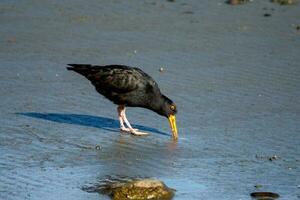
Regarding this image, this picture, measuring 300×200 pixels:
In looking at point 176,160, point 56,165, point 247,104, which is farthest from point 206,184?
point 247,104

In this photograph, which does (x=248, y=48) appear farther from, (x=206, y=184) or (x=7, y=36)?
(x=206, y=184)

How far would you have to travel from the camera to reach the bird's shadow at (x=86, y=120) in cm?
1180

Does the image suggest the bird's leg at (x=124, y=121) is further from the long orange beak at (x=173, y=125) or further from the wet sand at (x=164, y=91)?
the long orange beak at (x=173, y=125)

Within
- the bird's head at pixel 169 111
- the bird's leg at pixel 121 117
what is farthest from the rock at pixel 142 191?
the bird's leg at pixel 121 117

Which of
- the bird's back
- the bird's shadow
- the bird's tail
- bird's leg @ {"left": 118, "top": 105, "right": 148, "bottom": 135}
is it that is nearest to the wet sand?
the bird's shadow

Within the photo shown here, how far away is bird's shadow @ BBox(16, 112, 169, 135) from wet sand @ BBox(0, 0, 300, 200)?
3 centimetres

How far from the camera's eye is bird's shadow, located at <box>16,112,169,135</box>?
1180 cm

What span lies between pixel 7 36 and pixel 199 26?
360 cm

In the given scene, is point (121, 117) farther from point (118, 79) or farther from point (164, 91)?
point (164, 91)

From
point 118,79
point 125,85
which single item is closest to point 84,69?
point 118,79

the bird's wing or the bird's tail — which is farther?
the bird's tail

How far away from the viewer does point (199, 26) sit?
17547 millimetres

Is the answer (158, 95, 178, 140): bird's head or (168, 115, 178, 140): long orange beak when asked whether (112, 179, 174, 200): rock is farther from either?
(158, 95, 178, 140): bird's head

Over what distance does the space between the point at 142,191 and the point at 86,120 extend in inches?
138
